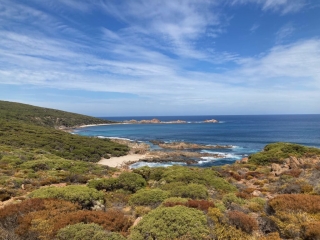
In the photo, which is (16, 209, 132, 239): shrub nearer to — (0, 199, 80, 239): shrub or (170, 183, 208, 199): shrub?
(0, 199, 80, 239): shrub

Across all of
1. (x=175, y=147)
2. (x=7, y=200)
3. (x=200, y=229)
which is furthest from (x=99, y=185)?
(x=175, y=147)

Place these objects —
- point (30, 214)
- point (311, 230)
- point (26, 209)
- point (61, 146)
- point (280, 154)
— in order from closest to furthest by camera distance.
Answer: point (311, 230) < point (30, 214) < point (26, 209) < point (280, 154) < point (61, 146)

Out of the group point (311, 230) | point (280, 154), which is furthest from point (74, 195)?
point (280, 154)

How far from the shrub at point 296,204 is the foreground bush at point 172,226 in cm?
284

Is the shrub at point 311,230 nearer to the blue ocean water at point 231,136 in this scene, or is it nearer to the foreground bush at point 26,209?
the foreground bush at point 26,209

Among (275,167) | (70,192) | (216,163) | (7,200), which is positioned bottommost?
(216,163)

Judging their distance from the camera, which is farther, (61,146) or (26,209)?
(61,146)

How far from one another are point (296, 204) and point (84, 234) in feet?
21.8

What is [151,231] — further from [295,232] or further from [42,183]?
[42,183]

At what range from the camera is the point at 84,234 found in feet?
17.4

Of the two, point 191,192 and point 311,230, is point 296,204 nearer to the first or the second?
point 311,230

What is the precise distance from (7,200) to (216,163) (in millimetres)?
38202

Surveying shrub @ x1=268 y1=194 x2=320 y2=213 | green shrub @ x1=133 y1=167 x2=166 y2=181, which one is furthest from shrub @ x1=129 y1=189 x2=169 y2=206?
green shrub @ x1=133 y1=167 x2=166 y2=181

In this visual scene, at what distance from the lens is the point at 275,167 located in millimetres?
21891
